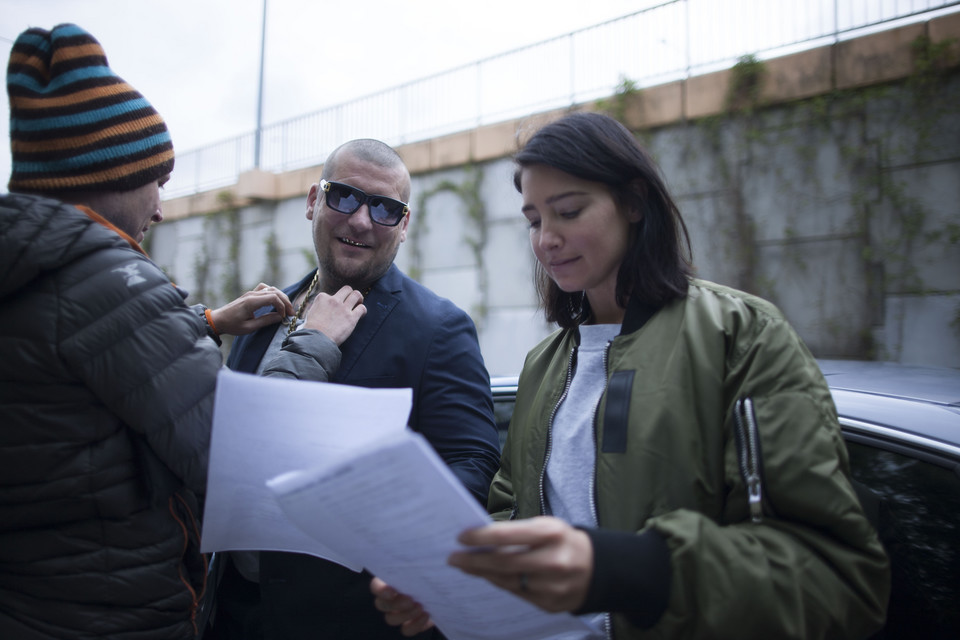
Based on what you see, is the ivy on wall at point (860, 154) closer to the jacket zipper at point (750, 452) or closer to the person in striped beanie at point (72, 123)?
the jacket zipper at point (750, 452)

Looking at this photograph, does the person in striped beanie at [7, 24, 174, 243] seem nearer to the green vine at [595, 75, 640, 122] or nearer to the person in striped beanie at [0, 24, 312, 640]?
the person in striped beanie at [0, 24, 312, 640]

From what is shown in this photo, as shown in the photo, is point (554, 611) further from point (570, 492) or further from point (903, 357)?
point (903, 357)

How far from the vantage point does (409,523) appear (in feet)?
2.62

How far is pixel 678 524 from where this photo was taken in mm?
978

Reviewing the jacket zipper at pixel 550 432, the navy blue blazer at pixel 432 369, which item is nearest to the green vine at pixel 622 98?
the navy blue blazer at pixel 432 369

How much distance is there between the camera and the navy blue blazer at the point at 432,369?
1842 millimetres

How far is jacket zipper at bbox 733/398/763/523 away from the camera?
1.04 metres

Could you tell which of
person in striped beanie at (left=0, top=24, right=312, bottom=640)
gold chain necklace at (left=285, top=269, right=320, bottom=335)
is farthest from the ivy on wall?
person in striped beanie at (left=0, top=24, right=312, bottom=640)

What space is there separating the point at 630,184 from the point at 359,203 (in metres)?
0.92

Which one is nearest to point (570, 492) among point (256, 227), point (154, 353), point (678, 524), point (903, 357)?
point (678, 524)

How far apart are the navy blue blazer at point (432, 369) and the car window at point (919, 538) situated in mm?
1018

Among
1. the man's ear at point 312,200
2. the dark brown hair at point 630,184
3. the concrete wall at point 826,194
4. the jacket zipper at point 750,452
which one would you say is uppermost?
the concrete wall at point 826,194

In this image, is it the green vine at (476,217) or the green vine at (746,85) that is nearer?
the green vine at (746,85)

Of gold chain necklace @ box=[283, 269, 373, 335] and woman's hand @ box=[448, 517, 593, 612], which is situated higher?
gold chain necklace @ box=[283, 269, 373, 335]
